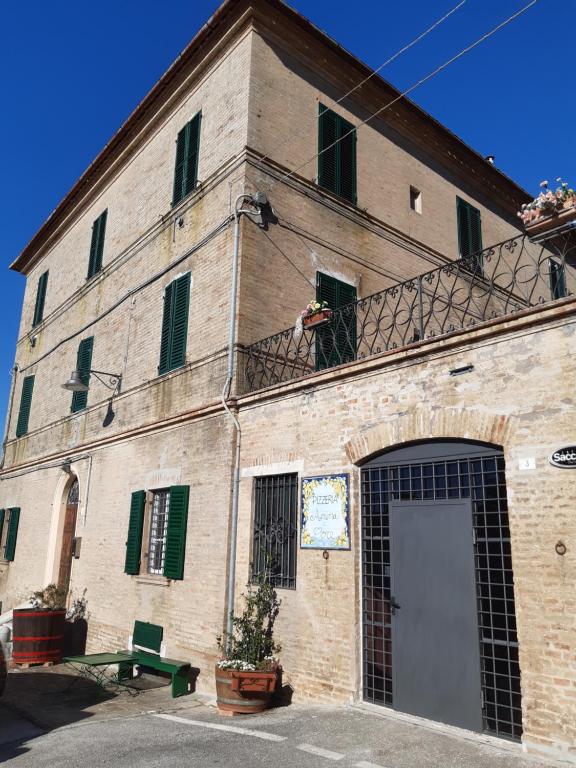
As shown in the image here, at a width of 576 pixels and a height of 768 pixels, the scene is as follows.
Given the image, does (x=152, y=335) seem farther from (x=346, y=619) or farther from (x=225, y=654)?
(x=346, y=619)

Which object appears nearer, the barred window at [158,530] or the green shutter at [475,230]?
the barred window at [158,530]

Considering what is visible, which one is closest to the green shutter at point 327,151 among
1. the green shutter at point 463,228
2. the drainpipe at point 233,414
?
the drainpipe at point 233,414

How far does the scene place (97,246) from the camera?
53.3 feet

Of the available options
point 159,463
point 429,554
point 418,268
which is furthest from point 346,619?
point 418,268

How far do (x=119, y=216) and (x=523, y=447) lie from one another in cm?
1251

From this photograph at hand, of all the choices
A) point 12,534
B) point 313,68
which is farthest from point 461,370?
point 12,534

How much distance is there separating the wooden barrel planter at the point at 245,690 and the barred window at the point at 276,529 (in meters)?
1.21

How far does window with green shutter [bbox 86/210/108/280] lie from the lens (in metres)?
16.1

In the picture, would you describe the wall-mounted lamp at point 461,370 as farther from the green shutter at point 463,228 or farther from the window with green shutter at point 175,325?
the green shutter at point 463,228

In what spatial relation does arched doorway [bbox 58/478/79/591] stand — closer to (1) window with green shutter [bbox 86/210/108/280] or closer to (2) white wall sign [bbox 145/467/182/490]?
(2) white wall sign [bbox 145/467/182/490]

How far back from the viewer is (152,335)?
12625 mm

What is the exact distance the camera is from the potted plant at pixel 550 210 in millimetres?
6434

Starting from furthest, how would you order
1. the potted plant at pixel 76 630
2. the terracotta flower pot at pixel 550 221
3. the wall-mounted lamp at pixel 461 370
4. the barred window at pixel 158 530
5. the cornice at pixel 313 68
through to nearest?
the potted plant at pixel 76 630, the cornice at pixel 313 68, the barred window at pixel 158 530, the wall-mounted lamp at pixel 461 370, the terracotta flower pot at pixel 550 221

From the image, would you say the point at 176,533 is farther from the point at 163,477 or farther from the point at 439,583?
the point at 439,583
